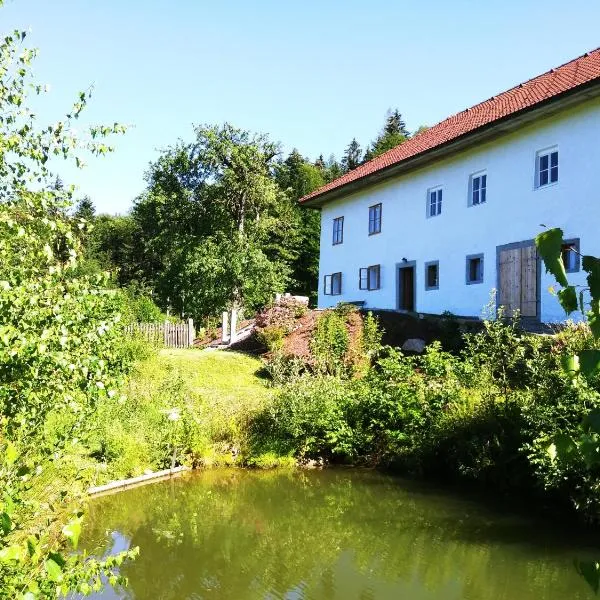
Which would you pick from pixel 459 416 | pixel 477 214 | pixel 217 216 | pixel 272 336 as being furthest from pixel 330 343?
pixel 217 216

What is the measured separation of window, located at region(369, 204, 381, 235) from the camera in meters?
24.6

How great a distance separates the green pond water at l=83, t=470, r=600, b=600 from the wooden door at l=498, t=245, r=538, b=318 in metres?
8.07

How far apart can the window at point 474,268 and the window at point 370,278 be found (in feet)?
17.5

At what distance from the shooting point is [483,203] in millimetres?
18828

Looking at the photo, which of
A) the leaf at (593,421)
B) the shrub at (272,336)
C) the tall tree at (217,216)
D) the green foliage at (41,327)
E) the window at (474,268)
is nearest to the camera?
the leaf at (593,421)

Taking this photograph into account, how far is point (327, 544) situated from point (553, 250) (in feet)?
24.4

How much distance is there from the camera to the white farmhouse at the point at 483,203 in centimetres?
1562

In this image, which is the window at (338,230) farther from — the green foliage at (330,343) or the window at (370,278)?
the green foliage at (330,343)

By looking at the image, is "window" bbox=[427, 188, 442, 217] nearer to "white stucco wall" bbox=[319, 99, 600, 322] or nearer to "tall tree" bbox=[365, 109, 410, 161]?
"white stucco wall" bbox=[319, 99, 600, 322]

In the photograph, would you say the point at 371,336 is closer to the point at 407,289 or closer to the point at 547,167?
the point at 407,289

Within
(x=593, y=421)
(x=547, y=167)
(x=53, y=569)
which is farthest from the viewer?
(x=547, y=167)

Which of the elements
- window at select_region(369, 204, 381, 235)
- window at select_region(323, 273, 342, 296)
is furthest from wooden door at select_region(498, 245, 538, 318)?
window at select_region(323, 273, 342, 296)

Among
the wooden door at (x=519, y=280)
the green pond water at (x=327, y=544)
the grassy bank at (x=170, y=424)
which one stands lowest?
the green pond water at (x=327, y=544)

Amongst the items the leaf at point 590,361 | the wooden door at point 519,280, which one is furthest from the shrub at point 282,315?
the leaf at point 590,361
